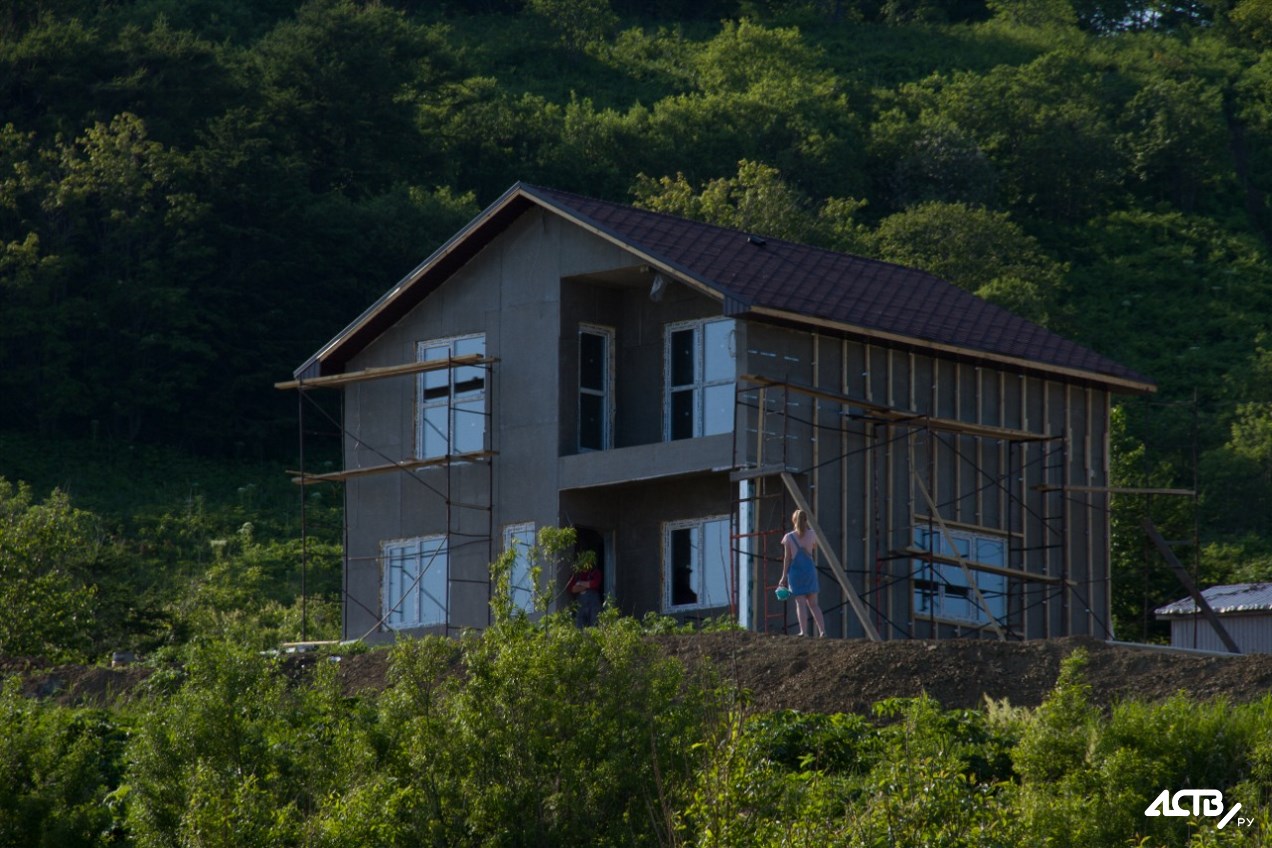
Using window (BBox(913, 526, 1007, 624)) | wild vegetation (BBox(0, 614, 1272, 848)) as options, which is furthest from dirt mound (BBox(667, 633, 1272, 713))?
window (BBox(913, 526, 1007, 624))

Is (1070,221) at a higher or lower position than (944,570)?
higher

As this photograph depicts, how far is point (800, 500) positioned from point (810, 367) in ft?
11.0

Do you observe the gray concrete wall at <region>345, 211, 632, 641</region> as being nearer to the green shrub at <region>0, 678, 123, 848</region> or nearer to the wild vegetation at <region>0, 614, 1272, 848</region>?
the green shrub at <region>0, 678, 123, 848</region>

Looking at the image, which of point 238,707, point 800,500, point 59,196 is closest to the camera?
point 238,707

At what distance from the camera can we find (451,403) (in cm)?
3228

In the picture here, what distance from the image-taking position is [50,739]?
17203mm

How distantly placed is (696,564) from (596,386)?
3.03 metres

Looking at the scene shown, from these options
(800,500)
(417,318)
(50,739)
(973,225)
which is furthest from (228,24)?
(50,739)

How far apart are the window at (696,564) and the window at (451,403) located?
10.5ft

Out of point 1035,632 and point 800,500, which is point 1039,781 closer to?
point 800,500

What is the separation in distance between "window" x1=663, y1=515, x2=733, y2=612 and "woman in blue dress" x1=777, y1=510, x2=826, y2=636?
10.9ft

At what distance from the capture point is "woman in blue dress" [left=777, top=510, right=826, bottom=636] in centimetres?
2683

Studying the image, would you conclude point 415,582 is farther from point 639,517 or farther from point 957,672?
point 957,672

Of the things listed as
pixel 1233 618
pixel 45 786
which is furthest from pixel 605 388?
pixel 45 786
